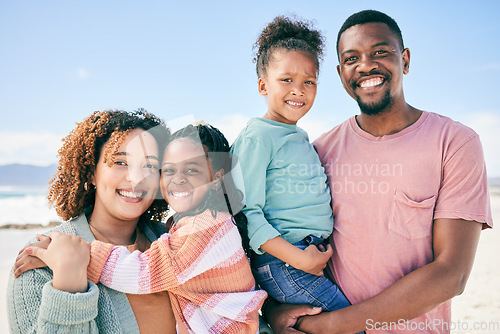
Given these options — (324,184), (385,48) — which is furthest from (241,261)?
(385,48)

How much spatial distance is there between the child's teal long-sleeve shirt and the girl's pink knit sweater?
0.72 feet


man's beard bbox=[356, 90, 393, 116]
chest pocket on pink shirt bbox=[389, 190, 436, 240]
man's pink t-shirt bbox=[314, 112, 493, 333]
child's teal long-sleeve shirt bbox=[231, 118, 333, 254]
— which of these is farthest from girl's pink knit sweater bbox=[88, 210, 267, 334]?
man's beard bbox=[356, 90, 393, 116]

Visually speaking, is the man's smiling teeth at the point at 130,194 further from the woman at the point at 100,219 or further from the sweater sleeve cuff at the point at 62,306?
the sweater sleeve cuff at the point at 62,306

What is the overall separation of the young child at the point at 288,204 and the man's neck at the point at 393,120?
0.45 metres

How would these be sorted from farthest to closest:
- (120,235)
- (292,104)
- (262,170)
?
1. (292,104)
2. (120,235)
3. (262,170)

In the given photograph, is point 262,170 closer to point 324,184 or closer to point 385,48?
point 324,184

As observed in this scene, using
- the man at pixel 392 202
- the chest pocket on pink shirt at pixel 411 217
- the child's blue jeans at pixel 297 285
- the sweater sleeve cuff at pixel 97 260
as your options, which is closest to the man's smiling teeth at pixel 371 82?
the man at pixel 392 202

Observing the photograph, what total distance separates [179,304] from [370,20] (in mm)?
2104

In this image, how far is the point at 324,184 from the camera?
2438mm

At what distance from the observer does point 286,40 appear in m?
2.68

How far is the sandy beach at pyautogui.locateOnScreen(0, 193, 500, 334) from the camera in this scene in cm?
512

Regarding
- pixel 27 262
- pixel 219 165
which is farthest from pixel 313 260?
pixel 27 262

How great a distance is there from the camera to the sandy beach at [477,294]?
512 centimetres

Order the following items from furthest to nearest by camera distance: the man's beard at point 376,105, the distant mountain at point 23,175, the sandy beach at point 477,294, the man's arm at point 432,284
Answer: the distant mountain at point 23,175, the sandy beach at point 477,294, the man's beard at point 376,105, the man's arm at point 432,284
